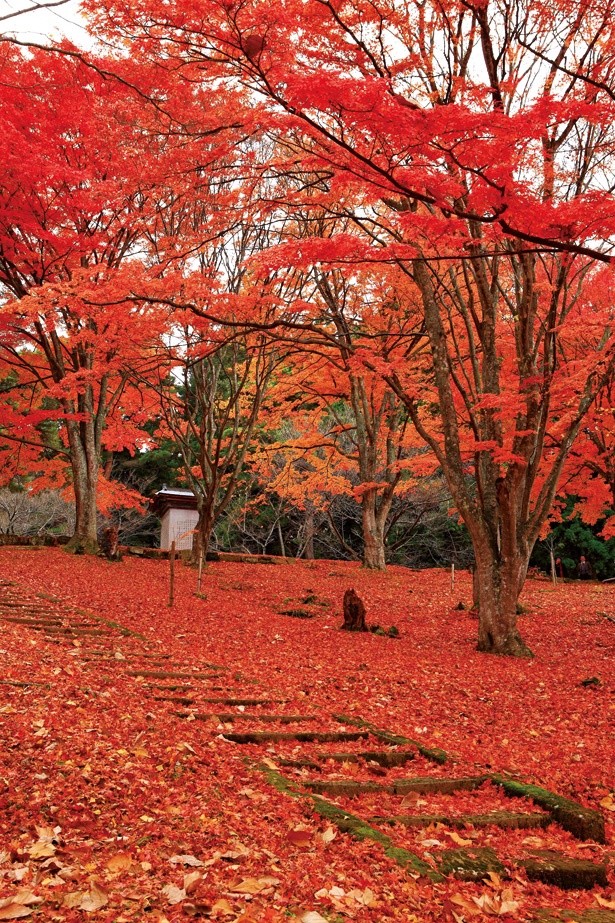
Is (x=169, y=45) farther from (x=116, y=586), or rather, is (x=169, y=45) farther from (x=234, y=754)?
(x=116, y=586)

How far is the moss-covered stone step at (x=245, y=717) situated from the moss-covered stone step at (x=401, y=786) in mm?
1126

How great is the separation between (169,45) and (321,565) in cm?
1534

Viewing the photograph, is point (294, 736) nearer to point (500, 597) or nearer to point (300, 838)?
point (300, 838)

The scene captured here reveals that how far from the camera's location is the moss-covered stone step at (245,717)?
16.6 feet

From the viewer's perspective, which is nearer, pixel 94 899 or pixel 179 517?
pixel 94 899

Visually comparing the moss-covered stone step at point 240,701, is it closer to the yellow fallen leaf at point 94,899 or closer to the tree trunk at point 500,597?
the yellow fallen leaf at point 94,899

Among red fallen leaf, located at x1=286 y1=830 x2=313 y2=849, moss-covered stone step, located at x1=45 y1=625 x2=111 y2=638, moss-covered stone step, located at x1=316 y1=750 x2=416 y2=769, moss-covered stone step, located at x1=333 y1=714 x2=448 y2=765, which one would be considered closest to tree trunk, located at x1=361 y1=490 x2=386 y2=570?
moss-covered stone step, located at x1=45 y1=625 x2=111 y2=638

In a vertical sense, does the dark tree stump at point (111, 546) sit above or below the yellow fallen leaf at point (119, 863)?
above

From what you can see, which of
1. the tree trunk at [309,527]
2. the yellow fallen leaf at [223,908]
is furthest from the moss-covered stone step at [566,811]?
the tree trunk at [309,527]

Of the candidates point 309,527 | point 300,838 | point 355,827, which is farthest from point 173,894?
point 309,527

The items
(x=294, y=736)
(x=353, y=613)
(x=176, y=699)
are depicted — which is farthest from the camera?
(x=353, y=613)

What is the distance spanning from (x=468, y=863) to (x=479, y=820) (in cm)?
63

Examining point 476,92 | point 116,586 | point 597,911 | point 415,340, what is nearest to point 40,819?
point 597,911

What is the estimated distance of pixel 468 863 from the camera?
131 inches
